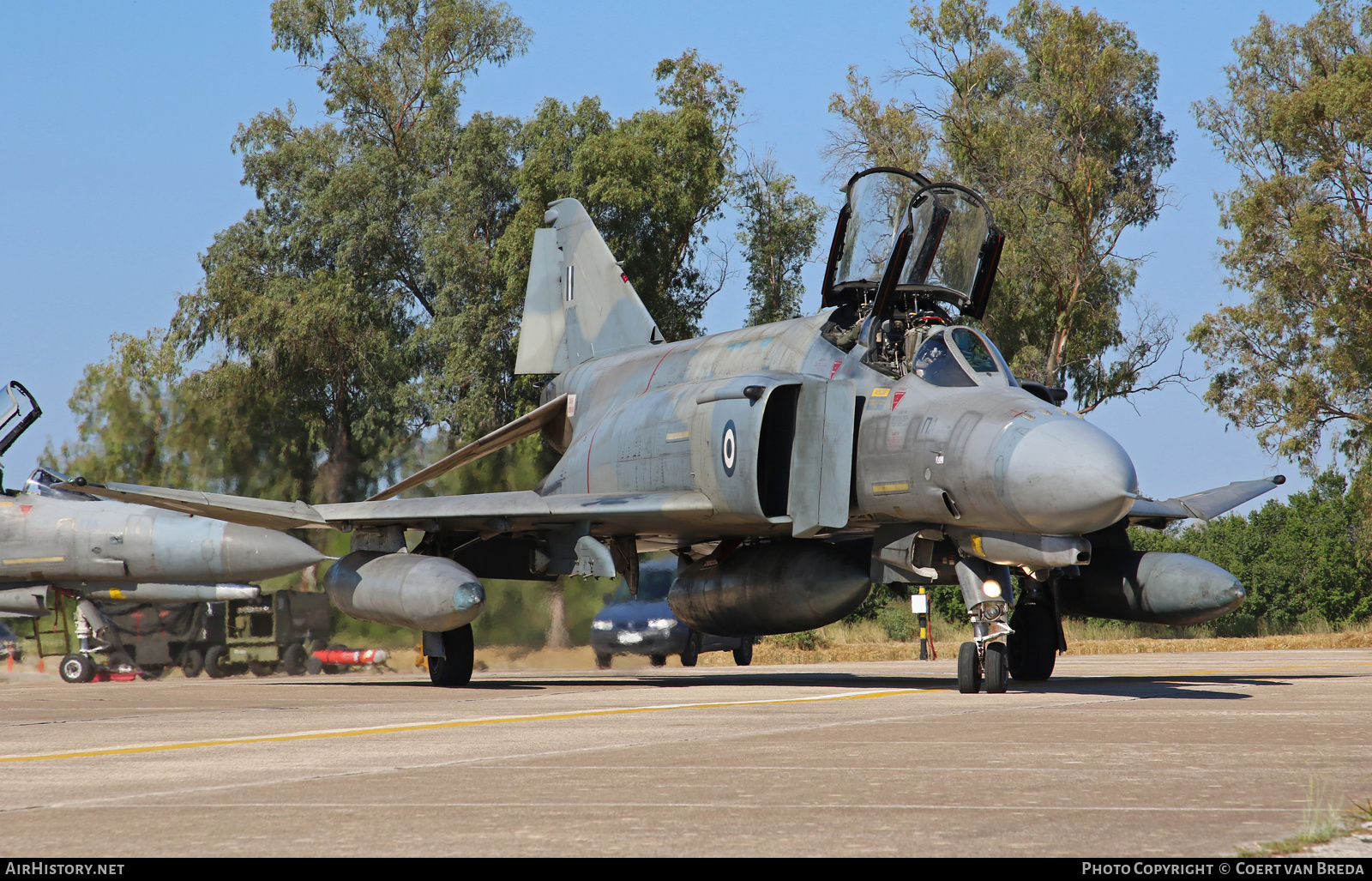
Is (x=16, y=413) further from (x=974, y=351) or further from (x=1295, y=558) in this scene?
(x=1295, y=558)

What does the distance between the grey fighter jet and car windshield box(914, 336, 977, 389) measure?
914 cm

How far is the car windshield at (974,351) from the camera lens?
10.3 m

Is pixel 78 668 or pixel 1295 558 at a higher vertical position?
pixel 1295 558

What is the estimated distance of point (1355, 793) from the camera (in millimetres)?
3998

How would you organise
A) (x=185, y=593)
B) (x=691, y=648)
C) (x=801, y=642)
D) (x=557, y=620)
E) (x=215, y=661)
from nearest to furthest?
(x=557, y=620) → (x=691, y=648) → (x=185, y=593) → (x=215, y=661) → (x=801, y=642)

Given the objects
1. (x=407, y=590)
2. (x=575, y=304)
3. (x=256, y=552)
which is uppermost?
(x=575, y=304)

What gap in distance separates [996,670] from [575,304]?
8871mm

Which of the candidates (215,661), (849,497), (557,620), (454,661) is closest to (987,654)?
(849,497)

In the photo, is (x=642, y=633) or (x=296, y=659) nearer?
(x=642, y=633)

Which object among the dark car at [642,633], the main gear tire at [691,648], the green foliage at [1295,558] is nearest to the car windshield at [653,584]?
the dark car at [642,633]

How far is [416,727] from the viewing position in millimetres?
7434

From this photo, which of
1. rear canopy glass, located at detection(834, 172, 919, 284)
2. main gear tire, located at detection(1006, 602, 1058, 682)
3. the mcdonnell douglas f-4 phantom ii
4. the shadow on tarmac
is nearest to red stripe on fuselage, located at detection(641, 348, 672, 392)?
the mcdonnell douglas f-4 phantom ii

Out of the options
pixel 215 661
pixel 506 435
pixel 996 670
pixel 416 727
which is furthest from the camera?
pixel 215 661

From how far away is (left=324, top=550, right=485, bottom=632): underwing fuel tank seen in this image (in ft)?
37.7
